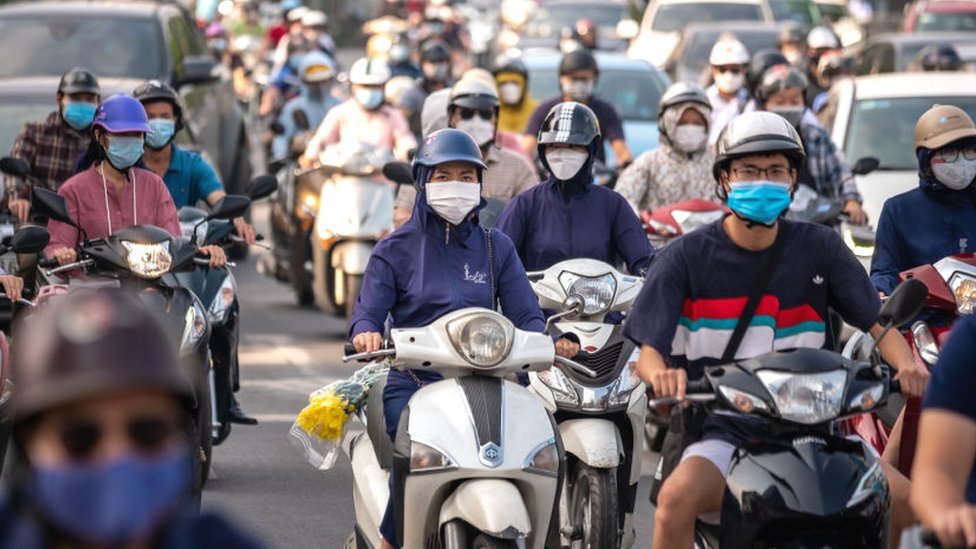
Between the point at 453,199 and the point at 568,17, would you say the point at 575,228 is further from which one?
the point at 568,17

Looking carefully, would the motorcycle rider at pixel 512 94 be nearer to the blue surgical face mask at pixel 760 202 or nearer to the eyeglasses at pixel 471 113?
the eyeglasses at pixel 471 113

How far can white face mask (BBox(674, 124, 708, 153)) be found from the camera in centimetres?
1188

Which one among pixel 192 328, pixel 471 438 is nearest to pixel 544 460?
pixel 471 438

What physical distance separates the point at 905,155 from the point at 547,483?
8457 millimetres

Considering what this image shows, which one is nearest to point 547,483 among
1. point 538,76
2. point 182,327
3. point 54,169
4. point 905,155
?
point 182,327

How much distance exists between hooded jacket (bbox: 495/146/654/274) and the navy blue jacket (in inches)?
62.2

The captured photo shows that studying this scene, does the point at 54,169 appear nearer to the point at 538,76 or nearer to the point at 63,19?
the point at 63,19

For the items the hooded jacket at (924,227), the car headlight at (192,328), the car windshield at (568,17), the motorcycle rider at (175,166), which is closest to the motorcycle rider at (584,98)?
the motorcycle rider at (175,166)

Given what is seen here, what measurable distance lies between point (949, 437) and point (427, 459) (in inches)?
91.6

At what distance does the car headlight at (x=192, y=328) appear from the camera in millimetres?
9125

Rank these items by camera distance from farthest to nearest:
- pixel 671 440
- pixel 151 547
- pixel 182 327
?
1. pixel 182 327
2. pixel 671 440
3. pixel 151 547

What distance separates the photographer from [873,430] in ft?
28.4

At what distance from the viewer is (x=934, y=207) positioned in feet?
28.1

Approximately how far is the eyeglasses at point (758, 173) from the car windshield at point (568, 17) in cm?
2609
